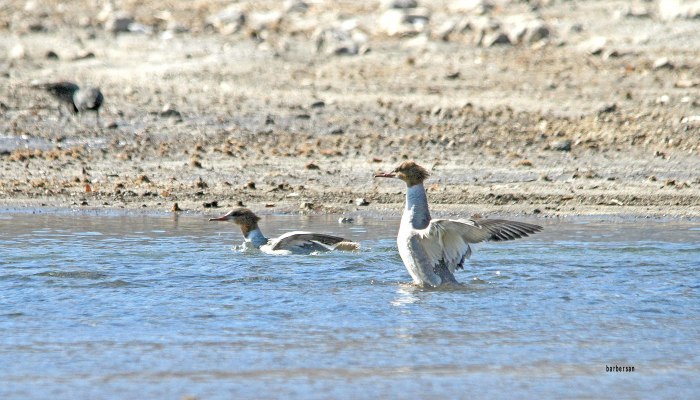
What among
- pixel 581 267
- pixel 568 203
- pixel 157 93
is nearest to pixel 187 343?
pixel 581 267

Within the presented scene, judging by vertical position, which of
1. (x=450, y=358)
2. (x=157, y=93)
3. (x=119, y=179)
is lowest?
(x=450, y=358)

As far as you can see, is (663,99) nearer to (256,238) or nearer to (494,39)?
(494,39)

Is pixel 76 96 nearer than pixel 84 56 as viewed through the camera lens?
Yes

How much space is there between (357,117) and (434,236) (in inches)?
273

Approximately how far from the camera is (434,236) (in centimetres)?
877

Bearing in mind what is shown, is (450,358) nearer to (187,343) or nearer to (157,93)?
(187,343)

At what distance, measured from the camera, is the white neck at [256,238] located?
10359 millimetres

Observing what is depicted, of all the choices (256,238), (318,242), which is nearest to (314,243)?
(318,242)

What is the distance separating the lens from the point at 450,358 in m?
6.77

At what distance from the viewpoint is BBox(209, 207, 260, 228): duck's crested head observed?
34.6 feet

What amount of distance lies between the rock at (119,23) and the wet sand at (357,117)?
0.11 m

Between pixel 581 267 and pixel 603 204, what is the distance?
2.53m

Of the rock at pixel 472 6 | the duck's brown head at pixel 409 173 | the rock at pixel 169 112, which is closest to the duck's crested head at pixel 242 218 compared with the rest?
the duck's brown head at pixel 409 173

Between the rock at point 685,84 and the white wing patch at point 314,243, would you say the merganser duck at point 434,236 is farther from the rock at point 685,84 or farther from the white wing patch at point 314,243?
the rock at point 685,84
